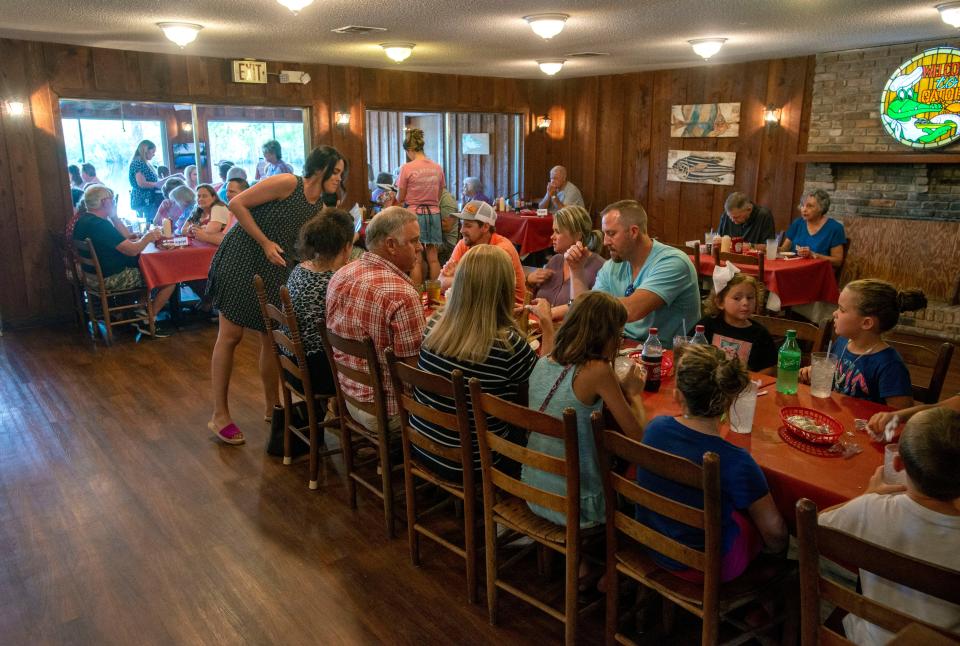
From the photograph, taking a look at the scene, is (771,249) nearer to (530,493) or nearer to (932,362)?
(932,362)

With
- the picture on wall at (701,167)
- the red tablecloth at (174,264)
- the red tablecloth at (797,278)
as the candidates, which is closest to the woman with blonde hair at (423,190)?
the red tablecloth at (174,264)

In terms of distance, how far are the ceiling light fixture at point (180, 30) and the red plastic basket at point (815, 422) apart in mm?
5043

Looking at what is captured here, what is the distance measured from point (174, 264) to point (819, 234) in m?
5.40

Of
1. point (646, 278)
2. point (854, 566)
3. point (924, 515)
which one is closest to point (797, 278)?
point (646, 278)

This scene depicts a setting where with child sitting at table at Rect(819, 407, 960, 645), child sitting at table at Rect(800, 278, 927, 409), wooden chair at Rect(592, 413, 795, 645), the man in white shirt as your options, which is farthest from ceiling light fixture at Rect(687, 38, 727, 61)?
child sitting at table at Rect(819, 407, 960, 645)

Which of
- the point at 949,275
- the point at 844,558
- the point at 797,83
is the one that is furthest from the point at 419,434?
the point at 797,83

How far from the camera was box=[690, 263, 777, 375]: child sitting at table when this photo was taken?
3.02 m

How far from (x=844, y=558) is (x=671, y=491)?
534mm

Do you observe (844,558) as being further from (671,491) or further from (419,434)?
(419,434)

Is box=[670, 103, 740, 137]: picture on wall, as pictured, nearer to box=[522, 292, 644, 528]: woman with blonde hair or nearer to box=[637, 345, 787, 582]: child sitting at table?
box=[522, 292, 644, 528]: woman with blonde hair

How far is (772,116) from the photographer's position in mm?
7785

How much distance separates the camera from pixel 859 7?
484 cm

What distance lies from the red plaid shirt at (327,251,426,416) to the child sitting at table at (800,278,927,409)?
1.62 metres

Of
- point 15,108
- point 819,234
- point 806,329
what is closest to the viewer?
point 806,329
